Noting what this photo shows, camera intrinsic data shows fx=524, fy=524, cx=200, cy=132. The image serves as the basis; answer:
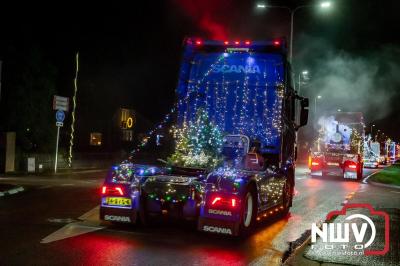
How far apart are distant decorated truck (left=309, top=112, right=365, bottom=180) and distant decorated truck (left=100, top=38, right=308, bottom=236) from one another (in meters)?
15.9

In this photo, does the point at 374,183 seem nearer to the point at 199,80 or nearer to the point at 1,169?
the point at 199,80

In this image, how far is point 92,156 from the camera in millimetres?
36219

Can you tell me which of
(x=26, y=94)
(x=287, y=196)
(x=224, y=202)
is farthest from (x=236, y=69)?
(x=26, y=94)

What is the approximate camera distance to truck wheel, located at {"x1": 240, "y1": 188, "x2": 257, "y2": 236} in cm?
889

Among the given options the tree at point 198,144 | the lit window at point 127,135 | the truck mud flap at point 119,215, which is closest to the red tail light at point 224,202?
the truck mud flap at point 119,215

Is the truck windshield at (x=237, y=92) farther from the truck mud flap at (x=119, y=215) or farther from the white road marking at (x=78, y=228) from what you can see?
the truck mud flap at (x=119, y=215)

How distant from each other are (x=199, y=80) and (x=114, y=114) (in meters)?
39.4

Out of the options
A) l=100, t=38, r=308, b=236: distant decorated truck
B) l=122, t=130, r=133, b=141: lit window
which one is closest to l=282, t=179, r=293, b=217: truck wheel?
l=100, t=38, r=308, b=236: distant decorated truck

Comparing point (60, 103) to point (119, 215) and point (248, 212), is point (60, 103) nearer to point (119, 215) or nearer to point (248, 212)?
point (119, 215)

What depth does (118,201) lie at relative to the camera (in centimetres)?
914

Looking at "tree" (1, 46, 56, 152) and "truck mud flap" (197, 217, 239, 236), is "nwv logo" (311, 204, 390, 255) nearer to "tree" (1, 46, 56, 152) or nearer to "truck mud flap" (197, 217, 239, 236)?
"truck mud flap" (197, 217, 239, 236)

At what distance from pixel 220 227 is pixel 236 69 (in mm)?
4494

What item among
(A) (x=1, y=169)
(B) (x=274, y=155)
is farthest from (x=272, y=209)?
(A) (x=1, y=169)

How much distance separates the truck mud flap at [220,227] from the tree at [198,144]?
6.28 ft
